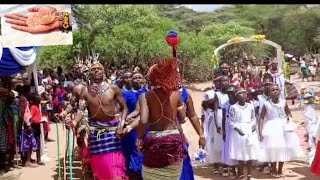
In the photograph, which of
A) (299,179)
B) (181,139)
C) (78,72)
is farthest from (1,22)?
(299,179)

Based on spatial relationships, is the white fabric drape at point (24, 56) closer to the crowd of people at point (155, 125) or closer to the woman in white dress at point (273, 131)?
the crowd of people at point (155, 125)

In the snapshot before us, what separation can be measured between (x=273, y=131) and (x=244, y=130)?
412 millimetres

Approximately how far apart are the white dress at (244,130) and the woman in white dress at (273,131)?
0.68 feet

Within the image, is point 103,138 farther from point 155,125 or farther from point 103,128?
point 155,125

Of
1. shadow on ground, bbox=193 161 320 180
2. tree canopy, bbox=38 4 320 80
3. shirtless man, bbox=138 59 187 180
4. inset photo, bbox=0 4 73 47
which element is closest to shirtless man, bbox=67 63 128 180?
shirtless man, bbox=138 59 187 180

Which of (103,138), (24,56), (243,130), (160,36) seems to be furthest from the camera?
(160,36)

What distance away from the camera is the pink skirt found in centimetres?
541

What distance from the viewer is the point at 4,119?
759 cm

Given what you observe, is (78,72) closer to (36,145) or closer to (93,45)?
(36,145)

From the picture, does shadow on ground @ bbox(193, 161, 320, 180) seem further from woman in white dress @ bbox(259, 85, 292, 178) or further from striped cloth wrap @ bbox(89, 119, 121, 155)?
striped cloth wrap @ bbox(89, 119, 121, 155)

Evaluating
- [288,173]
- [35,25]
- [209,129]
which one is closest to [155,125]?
[209,129]

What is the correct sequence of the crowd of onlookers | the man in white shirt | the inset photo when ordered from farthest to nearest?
the man in white shirt
the crowd of onlookers
the inset photo

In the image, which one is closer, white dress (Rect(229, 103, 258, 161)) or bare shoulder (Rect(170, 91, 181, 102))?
bare shoulder (Rect(170, 91, 181, 102))

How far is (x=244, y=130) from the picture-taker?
21.0ft
